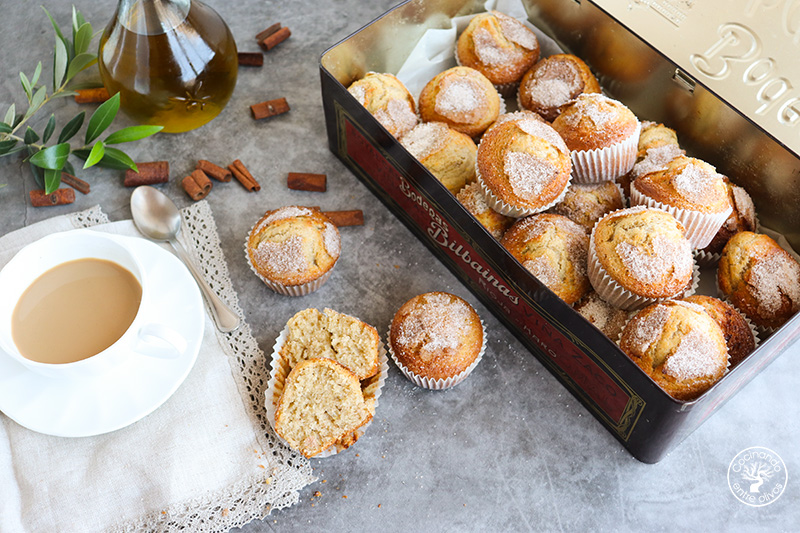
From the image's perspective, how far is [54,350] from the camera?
1476mm

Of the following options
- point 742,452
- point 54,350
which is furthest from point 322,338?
point 742,452

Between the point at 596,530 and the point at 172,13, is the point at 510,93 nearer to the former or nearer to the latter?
the point at 172,13

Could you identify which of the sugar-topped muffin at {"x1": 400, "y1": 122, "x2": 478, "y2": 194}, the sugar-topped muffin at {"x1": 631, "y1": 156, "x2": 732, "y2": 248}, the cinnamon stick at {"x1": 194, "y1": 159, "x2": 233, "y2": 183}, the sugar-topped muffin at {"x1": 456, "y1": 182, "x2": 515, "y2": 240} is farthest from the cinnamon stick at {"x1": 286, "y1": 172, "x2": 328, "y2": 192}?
the sugar-topped muffin at {"x1": 631, "y1": 156, "x2": 732, "y2": 248}

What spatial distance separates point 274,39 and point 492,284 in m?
1.25

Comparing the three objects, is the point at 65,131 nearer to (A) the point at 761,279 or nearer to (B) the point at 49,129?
(B) the point at 49,129

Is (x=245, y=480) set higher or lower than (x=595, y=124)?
lower

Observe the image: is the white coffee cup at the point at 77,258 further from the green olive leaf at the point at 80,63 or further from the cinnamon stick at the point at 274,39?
the cinnamon stick at the point at 274,39

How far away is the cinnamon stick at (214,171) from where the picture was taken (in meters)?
2.05

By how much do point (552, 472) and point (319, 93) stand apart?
1448 mm

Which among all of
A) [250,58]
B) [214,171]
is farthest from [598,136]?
[250,58]

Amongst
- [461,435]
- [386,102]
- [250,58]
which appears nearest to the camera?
[461,435]

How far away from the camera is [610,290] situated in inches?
65.1

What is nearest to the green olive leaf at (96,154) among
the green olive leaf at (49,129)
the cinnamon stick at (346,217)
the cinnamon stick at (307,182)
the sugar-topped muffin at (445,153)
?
the green olive leaf at (49,129)

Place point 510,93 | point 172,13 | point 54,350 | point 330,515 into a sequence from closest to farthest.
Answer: point 54,350, point 330,515, point 172,13, point 510,93
